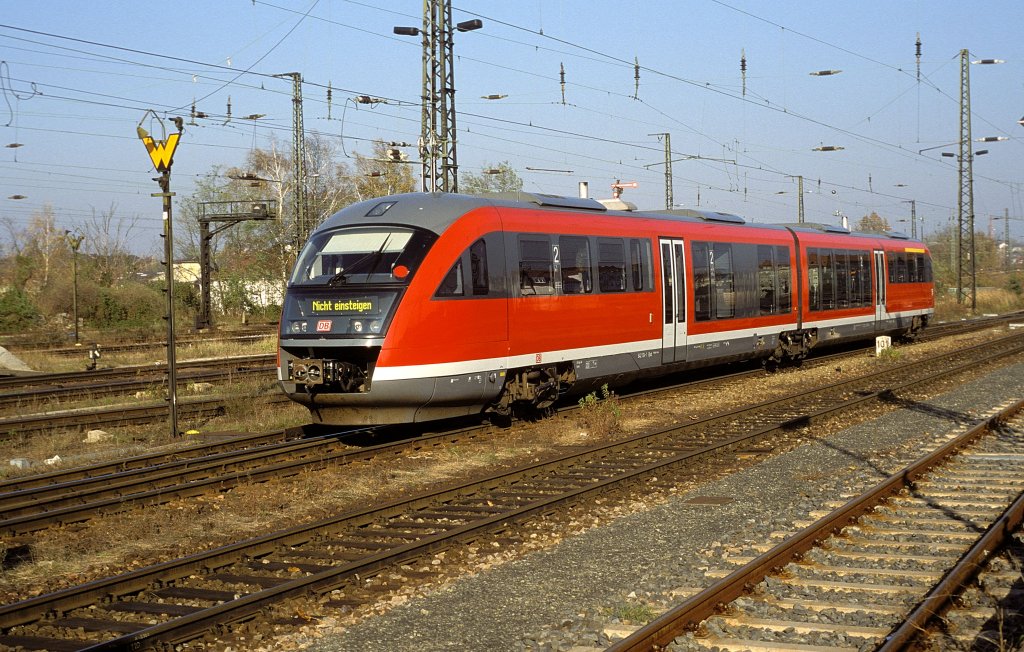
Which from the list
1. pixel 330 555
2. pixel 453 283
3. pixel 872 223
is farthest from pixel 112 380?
pixel 872 223

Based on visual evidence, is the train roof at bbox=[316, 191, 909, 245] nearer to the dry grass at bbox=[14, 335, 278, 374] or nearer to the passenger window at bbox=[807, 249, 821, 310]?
the passenger window at bbox=[807, 249, 821, 310]

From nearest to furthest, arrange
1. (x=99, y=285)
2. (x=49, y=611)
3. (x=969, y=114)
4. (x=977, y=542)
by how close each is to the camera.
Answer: (x=49, y=611) < (x=977, y=542) < (x=99, y=285) < (x=969, y=114)

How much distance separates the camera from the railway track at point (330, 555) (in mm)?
6156

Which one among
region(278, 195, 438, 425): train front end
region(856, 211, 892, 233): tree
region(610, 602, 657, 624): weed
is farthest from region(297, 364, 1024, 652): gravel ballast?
region(856, 211, 892, 233): tree

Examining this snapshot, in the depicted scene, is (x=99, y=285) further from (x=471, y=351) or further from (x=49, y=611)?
(x=49, y=611)

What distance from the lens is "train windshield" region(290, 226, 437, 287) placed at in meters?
12.0

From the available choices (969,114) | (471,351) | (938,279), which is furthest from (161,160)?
(938,279)

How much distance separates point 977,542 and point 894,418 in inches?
315

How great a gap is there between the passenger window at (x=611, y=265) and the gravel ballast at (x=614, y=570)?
177 inches

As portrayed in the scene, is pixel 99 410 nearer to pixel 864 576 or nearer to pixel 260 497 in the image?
pixel 260 497

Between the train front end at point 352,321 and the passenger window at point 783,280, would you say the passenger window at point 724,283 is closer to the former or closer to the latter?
the passenger window at point 783,280

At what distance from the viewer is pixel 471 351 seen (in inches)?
498

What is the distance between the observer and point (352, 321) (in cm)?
Answer: 1184

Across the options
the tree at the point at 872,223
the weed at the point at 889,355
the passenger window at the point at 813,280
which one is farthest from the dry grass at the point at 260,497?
the tree at the point at 872,223
